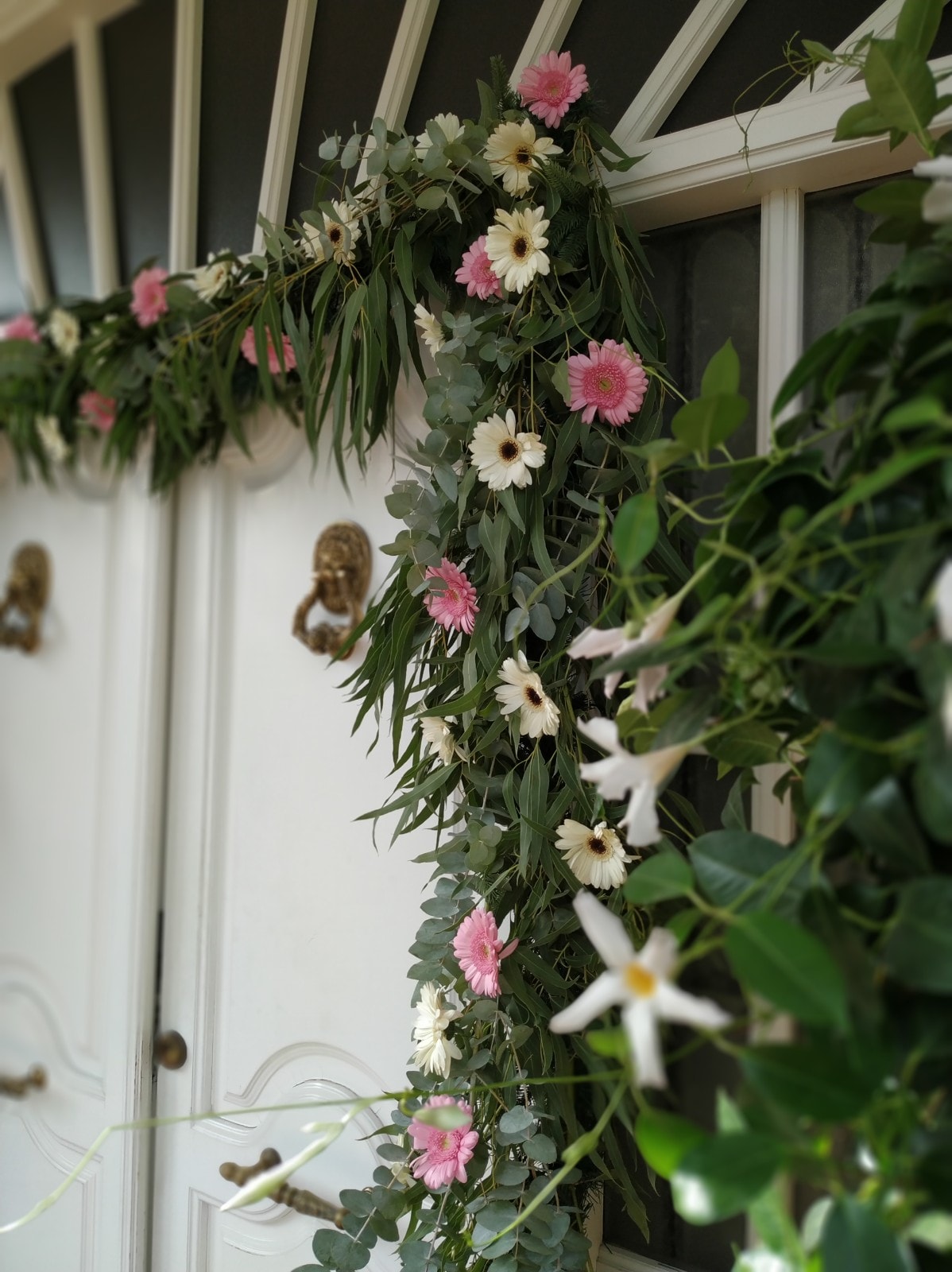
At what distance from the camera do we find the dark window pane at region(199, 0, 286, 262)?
1.44 metres

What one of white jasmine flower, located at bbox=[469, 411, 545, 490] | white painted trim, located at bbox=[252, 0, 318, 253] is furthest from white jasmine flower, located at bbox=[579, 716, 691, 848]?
white painted trim, located at bbox=[252, 0, 318, 253]

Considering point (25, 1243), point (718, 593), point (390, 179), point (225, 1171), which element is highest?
point (390, 179)

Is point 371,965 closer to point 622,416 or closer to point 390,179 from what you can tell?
point 622,416

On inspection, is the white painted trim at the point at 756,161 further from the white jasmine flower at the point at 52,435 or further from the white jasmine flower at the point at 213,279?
the white jasmine flower at the point at 52,435

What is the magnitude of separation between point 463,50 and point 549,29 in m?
0.14

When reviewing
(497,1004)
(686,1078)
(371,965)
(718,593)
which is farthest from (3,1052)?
(718,593)

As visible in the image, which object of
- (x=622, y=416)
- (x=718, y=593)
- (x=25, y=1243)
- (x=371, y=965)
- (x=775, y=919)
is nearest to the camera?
(x=775, y=919)

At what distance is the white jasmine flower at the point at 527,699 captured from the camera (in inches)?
37.6

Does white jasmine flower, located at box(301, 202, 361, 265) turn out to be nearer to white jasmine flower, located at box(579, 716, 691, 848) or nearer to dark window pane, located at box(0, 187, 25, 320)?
white jasmine flower, located at box(579, 716, 691, 848)

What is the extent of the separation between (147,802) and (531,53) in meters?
1.20

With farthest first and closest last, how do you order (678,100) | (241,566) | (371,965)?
(241,566), (371,965), (678,100)

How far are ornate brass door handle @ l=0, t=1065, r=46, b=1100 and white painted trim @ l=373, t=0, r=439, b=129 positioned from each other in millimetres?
1632

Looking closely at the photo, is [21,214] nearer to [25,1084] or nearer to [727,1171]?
[25,1084]

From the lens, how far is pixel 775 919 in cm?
45
